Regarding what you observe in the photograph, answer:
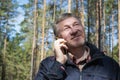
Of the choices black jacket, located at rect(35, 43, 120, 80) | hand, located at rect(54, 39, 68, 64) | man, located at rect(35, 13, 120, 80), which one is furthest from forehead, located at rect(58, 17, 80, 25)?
black jacket, located at rect(35, 43, 120, 80)

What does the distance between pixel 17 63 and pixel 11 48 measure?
4803 mm

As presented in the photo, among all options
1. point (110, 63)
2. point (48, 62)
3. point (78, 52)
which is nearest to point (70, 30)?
point (78, 52)

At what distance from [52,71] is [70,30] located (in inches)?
16.0

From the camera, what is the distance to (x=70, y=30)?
271 centimetres

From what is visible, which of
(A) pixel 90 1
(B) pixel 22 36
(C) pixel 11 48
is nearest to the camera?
(A) pixel 90 1

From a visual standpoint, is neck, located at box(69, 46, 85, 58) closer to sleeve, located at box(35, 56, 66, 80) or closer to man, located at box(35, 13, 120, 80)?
man, located at box(35, 13, 120, 80)

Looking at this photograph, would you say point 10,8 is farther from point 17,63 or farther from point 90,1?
point 17,63

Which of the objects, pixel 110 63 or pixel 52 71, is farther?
pixel 110 63

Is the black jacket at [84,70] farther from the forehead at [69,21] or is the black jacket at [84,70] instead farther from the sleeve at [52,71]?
the forehead at [69,21]

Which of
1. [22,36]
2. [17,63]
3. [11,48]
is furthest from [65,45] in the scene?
[17,63]

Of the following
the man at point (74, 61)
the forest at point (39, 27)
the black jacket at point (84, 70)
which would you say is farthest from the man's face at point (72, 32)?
the forest at point (39, 27)

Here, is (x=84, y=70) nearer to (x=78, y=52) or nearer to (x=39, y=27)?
(x=78, y=52)

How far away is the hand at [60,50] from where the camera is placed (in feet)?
8.47

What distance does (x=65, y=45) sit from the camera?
2.66 m
